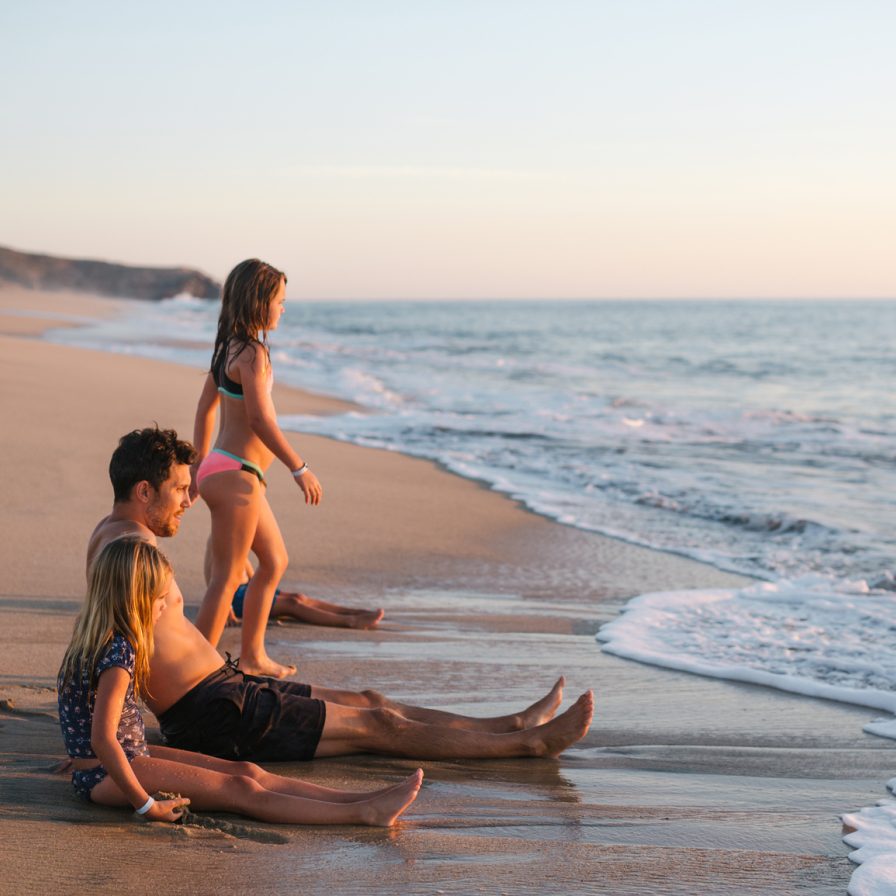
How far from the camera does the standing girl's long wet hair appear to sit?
4578mm

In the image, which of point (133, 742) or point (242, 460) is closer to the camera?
point (133, 742)

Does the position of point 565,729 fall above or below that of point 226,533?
below

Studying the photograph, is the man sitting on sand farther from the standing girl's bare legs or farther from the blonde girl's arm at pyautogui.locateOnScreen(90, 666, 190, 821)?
the standing girl's bare legs

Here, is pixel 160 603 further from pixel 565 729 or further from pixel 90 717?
pixel 565 729

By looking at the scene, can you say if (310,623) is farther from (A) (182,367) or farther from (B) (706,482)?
(A) (182,367)

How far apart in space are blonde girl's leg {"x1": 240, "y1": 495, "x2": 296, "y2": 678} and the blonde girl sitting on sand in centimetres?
140

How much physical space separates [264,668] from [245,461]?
854mm

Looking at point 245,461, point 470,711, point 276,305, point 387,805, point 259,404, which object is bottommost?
point 470,711

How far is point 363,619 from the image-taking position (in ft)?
18.6

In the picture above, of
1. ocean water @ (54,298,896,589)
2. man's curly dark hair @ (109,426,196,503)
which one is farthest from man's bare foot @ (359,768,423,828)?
ocean water @ (54,298,896,589)

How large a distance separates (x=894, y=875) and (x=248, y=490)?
2.75 metres

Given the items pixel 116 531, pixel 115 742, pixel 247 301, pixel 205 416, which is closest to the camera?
pixel 115 742

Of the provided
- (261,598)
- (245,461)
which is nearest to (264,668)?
(261,598)

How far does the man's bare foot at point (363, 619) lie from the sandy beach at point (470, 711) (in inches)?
2.3
